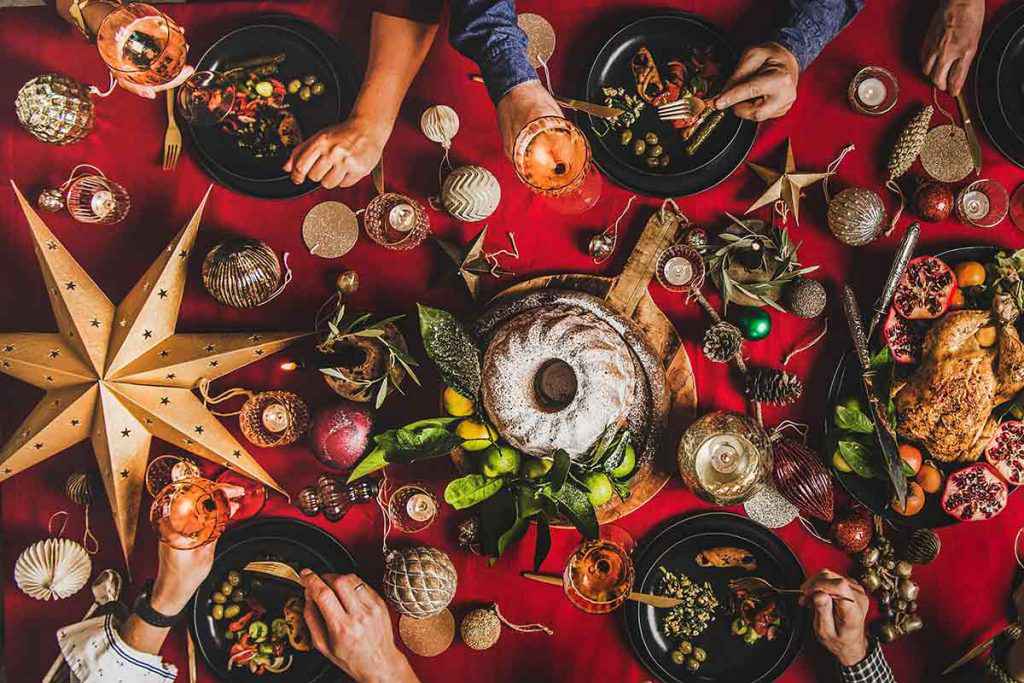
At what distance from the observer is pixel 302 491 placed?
53.3 inches

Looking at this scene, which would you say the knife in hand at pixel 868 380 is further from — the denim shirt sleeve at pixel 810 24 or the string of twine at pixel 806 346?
the denim shirt sleeve at pixel 810 24

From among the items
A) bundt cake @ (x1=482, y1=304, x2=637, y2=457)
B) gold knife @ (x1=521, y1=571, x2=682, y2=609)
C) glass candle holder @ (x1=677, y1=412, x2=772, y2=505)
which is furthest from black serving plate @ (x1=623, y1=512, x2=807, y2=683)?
bundt cake @ (x1=482, y1=304, x2=637, y2=457)

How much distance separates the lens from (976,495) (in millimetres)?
1336

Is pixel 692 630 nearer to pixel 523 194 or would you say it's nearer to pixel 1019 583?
pixel 1019 583

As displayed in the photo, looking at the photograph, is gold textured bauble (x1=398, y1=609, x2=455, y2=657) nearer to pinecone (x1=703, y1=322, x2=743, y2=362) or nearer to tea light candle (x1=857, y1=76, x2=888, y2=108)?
pinecone (x1=703, y1=322, x2=743, y2=362)

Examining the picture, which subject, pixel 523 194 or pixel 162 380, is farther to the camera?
pixel 523 194

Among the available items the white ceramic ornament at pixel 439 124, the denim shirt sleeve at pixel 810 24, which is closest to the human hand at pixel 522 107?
the white ceramic ornament at pixel 439 124

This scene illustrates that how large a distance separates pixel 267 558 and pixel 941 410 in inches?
56.7

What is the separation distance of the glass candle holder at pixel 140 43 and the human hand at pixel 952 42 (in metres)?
1.58

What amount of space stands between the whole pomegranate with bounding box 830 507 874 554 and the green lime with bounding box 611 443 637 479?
48 centimetres

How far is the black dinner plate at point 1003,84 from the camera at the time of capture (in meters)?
1.37

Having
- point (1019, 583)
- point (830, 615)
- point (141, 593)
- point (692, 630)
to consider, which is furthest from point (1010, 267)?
point (141, 593)

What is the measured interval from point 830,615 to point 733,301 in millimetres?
676

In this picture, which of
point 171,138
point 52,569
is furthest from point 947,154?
point 52,569
